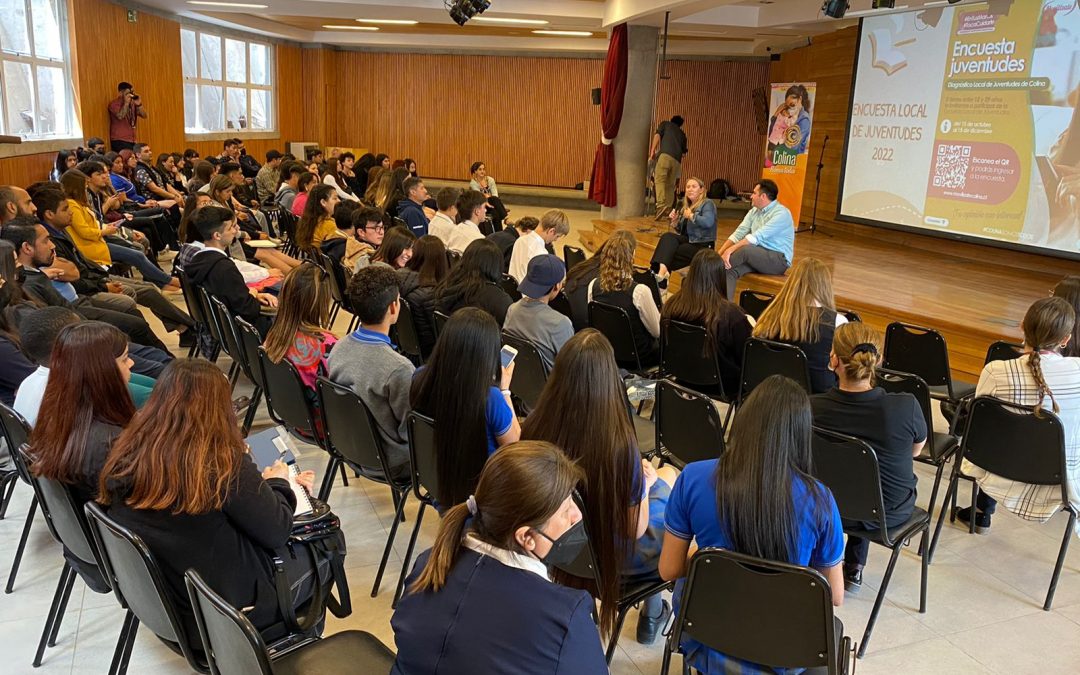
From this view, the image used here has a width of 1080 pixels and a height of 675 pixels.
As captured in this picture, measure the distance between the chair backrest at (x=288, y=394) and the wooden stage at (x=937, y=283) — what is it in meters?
4.76

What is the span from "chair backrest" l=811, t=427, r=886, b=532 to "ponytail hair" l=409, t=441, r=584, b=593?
145 centimetres

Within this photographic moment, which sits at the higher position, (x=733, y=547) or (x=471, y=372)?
(x=471, y=372)

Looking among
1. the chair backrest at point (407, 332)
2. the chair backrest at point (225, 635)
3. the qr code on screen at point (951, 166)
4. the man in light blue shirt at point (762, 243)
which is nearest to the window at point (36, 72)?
the chair backrest at point (407, 332)

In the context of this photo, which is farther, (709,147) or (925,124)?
(709,147)

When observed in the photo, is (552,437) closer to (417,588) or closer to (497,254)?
(417,588)

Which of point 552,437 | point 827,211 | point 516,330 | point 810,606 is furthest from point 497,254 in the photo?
point 827,211

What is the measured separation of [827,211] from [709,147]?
6592 millimetres

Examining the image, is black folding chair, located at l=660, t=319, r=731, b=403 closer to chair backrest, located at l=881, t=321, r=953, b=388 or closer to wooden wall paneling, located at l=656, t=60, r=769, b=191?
chair backrest, located at l=881, t=321, r=953, b=388

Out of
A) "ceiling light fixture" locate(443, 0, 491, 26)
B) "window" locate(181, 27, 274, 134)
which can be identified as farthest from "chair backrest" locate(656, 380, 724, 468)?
"window" locate(181, 27, 274, 134)

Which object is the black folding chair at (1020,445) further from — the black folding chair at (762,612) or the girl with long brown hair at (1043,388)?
the black folding chair at (762,612)

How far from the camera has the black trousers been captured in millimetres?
8305

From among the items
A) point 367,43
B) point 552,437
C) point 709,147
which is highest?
point 367,43

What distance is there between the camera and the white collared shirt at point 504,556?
1.55 meters

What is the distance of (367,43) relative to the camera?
18.3m
